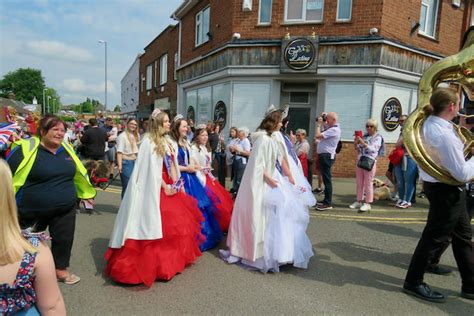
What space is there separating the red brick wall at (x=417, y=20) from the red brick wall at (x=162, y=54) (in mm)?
12064

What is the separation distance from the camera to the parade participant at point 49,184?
3.10 metres

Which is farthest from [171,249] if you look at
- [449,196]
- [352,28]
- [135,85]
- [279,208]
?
[135,85]

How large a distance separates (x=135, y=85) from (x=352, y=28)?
2600 cm

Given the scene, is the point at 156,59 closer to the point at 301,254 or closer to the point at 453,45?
the point at 453,45

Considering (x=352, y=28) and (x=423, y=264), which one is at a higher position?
(x=352, y=28)

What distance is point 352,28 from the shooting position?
10.8 m

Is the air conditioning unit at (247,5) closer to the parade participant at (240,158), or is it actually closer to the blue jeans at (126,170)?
the parade participant at (240,158)

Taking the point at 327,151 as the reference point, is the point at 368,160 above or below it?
below

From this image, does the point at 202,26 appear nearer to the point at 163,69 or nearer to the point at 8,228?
the point at 163,69

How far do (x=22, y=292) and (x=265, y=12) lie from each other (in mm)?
11967

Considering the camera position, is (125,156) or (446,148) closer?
(446,148)

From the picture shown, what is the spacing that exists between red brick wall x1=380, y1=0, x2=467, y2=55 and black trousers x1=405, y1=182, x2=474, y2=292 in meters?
8.76

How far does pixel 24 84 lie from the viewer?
87.0 metres

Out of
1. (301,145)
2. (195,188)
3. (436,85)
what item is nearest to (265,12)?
(301,145)
